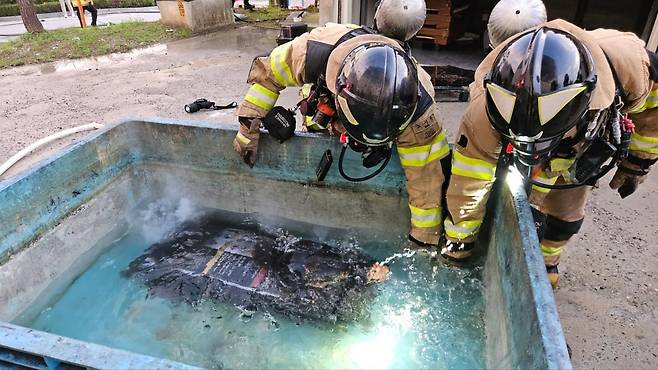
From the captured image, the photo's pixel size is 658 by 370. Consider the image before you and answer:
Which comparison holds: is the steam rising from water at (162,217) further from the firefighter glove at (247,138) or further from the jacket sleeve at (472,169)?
the jacket sleeve at (472,169)

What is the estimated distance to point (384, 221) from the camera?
281 centimetres

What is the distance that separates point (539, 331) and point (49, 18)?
20.7 m

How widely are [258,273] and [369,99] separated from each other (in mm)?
1269

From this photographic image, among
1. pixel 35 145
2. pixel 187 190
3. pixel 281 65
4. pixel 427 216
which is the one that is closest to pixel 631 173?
pixel 427 216

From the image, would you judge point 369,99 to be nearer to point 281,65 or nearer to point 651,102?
point 281,65

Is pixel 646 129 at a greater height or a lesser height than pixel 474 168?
greater

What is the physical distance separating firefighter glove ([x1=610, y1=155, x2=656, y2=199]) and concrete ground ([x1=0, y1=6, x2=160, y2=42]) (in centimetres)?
1355

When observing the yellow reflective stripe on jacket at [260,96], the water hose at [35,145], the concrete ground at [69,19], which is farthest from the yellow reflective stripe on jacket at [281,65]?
the concrete ground at [69,19]

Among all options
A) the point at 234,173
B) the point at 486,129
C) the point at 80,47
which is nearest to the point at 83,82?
the point at 80,47

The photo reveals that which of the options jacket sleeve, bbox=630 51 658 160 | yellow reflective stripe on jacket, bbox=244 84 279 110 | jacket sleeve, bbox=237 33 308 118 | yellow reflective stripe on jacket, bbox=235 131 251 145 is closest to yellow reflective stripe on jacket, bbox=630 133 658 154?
jacket sleeve, bbox=630 51 658 160

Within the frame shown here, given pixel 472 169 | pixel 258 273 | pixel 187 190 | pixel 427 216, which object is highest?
pixel 472 169

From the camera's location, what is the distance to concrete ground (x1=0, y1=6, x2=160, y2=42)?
45.6ft

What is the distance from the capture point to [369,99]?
1.94 meters

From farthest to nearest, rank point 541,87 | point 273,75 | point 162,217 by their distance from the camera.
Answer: point 162,217 < point 273,75 < point 541,87
